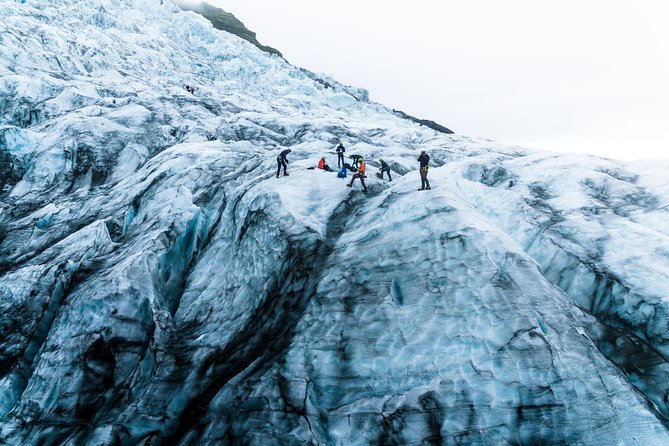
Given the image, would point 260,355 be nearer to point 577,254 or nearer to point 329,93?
point 577,254

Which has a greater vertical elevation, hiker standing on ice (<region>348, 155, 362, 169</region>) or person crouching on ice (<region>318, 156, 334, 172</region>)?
hiker standing on ice (<region>348, 155, 362, 169</region>)

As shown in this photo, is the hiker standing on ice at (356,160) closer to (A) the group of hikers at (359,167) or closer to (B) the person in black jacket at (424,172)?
(A) the group of hikers at (359,167)

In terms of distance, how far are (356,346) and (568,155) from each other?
17696 mm

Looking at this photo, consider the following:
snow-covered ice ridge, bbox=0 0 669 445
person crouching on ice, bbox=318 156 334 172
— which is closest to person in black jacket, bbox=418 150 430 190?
snow-covered ice ridge, bbox=0 0 669 445

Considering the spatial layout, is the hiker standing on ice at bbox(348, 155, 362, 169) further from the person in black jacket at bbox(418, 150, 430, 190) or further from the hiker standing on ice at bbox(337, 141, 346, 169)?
the person in black jacket at bbox(418, 150, 430, 190)

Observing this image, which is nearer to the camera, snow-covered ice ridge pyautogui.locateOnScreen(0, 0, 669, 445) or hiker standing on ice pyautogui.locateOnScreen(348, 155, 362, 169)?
snow-covered ice ridge pyautogui.locateOnScreen(0, 0, 669, 445)

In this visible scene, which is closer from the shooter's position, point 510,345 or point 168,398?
point 510,345

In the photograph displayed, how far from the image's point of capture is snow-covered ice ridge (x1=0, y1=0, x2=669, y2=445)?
7672mm

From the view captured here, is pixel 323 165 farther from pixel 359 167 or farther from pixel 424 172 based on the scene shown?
pixel 424 172

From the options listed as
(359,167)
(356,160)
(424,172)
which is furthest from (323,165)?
(424,172)

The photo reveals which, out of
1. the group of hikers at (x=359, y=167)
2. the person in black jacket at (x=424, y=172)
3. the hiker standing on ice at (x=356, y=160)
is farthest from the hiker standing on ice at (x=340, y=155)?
the person in black jacket at (x=424, y=172)

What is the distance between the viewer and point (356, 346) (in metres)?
8.88

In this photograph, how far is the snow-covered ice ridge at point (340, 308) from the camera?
7.67m

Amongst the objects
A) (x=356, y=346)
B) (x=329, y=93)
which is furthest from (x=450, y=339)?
(x=329, y=93)
